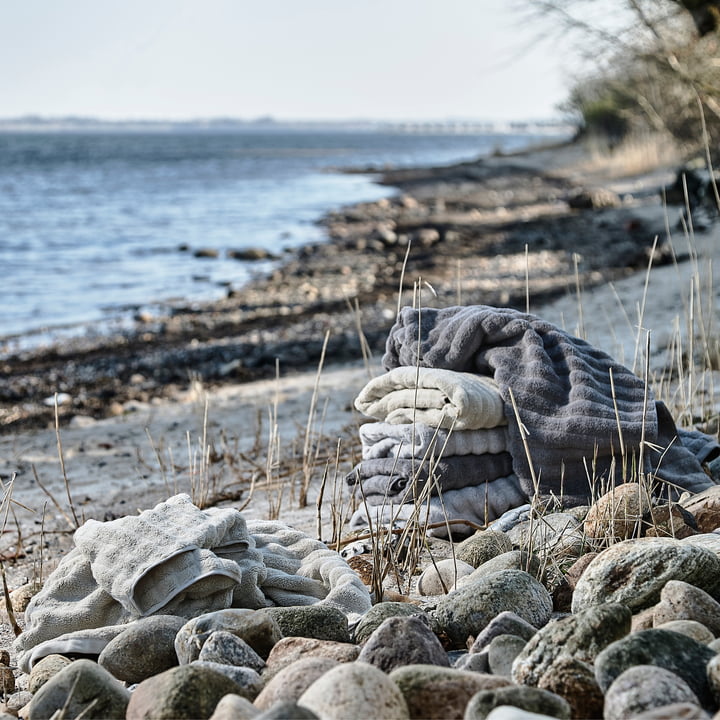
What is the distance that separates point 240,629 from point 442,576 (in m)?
0.82

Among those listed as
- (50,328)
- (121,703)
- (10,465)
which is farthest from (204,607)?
(50,328)

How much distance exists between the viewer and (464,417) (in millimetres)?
3543

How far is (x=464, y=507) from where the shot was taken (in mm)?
3664

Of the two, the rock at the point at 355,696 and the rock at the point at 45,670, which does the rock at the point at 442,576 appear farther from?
the rock at the point at 45,670

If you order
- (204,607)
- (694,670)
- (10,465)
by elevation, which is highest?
(694,670)

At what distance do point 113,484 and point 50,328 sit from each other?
635 cm

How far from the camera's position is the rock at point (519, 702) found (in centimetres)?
190

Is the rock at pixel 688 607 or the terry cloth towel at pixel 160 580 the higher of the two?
the rock at pixel 688 607

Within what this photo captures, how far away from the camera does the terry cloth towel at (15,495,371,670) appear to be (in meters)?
2.79

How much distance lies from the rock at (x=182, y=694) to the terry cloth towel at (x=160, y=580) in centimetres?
60

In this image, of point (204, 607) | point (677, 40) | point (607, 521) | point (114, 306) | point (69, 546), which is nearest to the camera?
point (204, 607)

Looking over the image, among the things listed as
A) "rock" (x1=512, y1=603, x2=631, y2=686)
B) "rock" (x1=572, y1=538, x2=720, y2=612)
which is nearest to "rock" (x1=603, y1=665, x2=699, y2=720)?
"rock" (x1=512, y1=603, x2=631, y2=686)

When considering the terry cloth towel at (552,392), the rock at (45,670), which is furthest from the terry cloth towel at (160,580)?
the terry cloth towel at (552,392)

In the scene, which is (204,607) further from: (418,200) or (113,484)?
(418,200)
